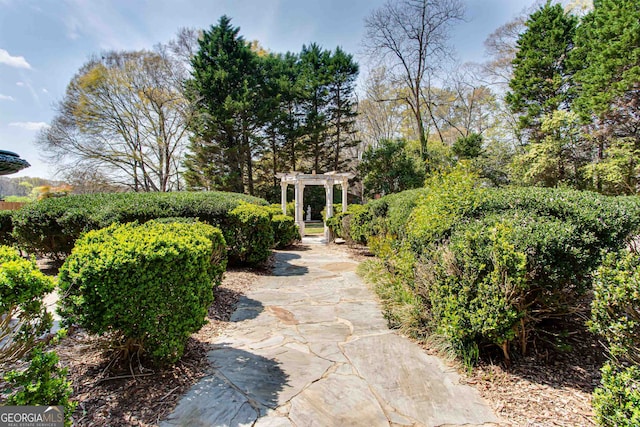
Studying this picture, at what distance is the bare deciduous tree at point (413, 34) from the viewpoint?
14398 millimetres

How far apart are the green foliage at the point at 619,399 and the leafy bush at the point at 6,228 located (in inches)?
348

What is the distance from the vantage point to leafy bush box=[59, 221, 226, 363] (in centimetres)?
193

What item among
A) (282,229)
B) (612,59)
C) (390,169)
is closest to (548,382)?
(282,229)

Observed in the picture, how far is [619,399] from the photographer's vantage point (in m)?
1.69

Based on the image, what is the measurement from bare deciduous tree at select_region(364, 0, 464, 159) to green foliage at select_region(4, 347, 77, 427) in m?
16.4

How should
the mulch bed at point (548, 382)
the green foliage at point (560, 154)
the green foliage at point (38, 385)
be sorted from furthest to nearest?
1. the green foliage at point (560, 154)
2. the mulch bed at point (548, 382)
3. the green foliage at point (38, 385)

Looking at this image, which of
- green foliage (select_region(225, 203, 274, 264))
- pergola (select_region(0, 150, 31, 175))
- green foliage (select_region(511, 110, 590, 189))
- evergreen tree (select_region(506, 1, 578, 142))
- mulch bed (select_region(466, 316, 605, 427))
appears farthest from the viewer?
evergreen tree (select_region(506, 1, 578, 142))

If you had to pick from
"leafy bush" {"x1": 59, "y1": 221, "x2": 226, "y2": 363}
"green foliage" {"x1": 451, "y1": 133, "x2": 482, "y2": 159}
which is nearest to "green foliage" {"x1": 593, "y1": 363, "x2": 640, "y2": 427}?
"leafy bush" {"x1": 59, "y1": 221, "x2": 226, "y2": 363}

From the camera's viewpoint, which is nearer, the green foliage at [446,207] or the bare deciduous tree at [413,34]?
the green foliage at [446,207]

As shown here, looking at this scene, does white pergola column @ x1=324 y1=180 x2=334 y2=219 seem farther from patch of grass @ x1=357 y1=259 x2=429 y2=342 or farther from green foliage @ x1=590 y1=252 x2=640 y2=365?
green foliage @ x1=590 y1=252 x2=640 y2=365

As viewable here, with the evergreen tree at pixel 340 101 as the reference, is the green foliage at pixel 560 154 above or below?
below

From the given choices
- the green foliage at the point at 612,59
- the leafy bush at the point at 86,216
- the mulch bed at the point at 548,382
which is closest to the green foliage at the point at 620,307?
the mulch bed at the point at 548,382

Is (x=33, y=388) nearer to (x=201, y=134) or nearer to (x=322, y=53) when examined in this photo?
(x=201, y=134)

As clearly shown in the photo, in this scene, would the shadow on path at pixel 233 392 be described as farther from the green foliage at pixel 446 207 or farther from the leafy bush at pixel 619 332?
the green foliage at pixel 446 207
